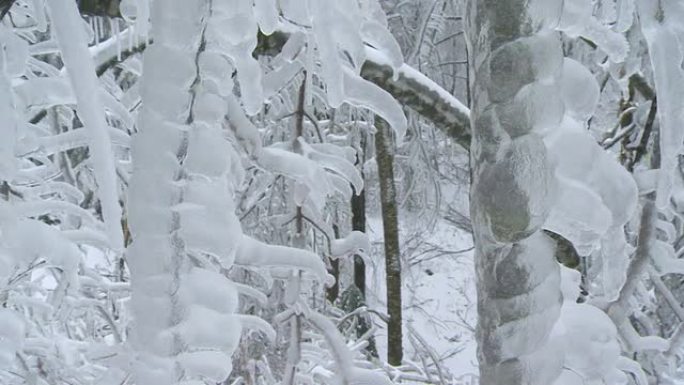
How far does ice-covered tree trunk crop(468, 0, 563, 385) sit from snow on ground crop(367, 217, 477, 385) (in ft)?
14.8

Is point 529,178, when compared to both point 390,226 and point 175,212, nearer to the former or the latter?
point 175,212

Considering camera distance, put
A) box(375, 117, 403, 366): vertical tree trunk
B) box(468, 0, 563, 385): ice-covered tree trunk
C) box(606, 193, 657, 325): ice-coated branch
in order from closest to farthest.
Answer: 1. box(468, 0, 563, 385): ice-covered tree trunk
2. box(606, 193, 657, 325): ice-coated branch
3. box(375, 117, 403, 366): vertical tree trunk

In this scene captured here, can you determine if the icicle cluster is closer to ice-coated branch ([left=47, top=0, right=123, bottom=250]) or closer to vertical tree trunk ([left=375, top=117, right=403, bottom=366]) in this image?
ice-coated branch ([left=47, top=0, right=123, bottom=250])

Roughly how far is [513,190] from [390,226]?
3746mm

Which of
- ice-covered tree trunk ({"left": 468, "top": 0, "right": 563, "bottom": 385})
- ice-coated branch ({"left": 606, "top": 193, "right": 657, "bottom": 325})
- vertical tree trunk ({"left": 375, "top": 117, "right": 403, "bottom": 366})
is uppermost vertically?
vertical tree trunk ({"left": 375, "top": 117, "right": 403, "bottom": 366})

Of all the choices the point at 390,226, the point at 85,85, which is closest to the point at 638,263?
the point at 85,85

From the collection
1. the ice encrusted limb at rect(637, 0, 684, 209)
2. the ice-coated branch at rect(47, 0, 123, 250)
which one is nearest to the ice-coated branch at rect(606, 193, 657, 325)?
the ice encrusted limb at rect(637, 0, 684, 209)

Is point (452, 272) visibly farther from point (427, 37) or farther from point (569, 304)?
point (569, 304)

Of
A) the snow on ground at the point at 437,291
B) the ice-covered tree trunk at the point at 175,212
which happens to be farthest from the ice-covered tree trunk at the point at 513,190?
the snow on ground at the point at 437,291

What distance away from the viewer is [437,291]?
7047 millimetres

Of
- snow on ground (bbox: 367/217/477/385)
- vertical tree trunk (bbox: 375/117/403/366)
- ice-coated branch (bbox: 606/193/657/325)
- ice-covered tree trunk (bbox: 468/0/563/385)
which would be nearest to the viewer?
ice-covered tree trunk (bbox: 468/0/563/385)

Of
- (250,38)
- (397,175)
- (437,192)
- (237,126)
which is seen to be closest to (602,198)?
(250,38)

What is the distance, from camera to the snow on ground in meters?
5.38

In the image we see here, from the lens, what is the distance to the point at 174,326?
0.30 meters
